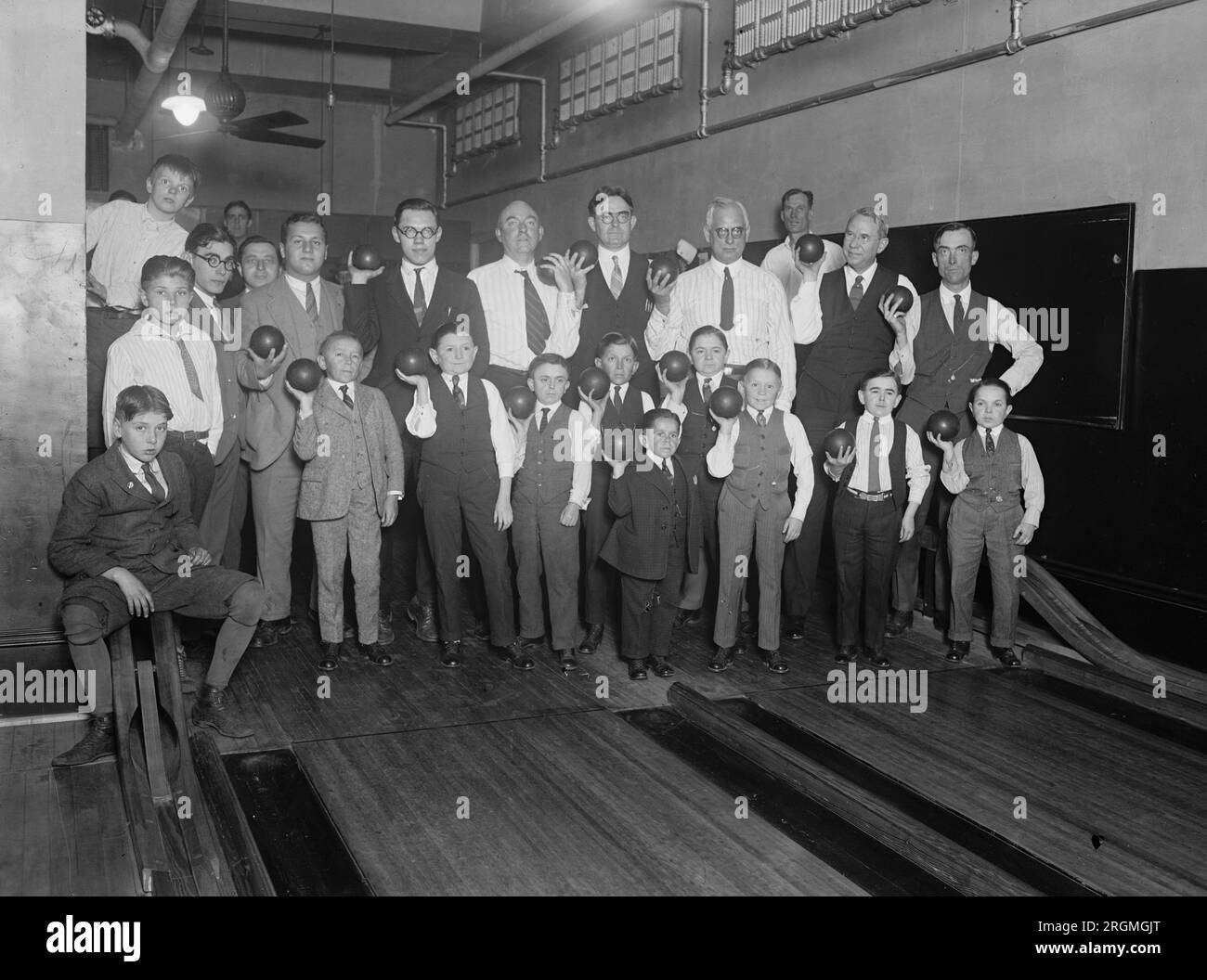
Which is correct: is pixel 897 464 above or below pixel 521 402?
below

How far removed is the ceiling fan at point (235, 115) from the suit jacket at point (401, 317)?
16.3 ft

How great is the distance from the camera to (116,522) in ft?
14.2

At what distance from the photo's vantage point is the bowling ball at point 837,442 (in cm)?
529

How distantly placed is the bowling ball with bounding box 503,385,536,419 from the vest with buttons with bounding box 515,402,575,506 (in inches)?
2.5

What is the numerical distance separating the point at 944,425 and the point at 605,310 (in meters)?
1.70

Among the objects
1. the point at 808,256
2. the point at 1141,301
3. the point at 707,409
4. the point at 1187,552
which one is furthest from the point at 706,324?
the point at 1187,552

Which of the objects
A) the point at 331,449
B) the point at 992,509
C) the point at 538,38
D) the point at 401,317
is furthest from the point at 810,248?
the point at 538,38

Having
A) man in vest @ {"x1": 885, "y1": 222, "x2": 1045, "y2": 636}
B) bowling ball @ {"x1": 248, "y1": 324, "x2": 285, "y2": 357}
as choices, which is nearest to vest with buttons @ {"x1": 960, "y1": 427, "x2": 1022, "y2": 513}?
man in vest @ {"x1": 885, "y1": 222, "x2": 1045, "y2": 636}

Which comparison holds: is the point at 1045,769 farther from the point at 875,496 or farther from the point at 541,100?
the point at 541,100

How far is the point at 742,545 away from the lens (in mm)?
5375

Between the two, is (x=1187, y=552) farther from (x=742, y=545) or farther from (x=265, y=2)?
(x=265, y=2)

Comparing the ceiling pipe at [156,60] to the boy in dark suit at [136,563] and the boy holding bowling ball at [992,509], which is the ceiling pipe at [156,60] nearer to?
the boy in dark suit at [136,563]

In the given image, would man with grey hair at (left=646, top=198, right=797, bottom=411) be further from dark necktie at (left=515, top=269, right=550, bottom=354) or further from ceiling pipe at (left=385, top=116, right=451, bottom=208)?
ceiling pipe at (left=385, top=116, right=451, bottom=208)

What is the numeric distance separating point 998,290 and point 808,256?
42.6 inches
